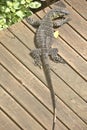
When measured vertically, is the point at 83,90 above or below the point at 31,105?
below

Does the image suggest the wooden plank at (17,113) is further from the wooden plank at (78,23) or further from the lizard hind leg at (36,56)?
the wooden plank at (78,23)

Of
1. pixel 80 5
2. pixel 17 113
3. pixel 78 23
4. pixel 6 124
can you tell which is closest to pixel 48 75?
pixel 17 113

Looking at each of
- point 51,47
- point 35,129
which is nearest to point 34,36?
point 51,47

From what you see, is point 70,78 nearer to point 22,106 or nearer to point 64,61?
point 64,61

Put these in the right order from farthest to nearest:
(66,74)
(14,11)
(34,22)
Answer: (14,11)
(34,22)
(66,74)

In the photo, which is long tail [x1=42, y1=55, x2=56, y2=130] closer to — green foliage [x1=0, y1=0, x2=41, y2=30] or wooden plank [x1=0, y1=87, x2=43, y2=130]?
wooden plank [x1=0, y1=87, x2=43, y2=130]

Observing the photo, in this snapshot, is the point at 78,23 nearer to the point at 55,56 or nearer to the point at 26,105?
the point at 55,56

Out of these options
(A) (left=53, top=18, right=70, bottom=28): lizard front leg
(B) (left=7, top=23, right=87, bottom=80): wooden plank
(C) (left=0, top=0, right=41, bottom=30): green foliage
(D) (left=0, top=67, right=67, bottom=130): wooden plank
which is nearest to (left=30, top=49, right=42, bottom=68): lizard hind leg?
(B) (left=7, top=23, right=87, bottom=80): wooden plank
